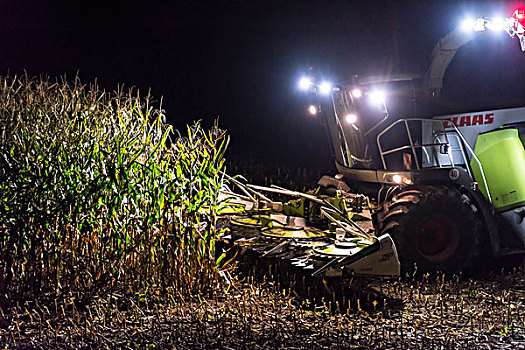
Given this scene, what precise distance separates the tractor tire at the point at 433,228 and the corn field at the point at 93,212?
6.17 ft

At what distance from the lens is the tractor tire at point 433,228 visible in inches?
263

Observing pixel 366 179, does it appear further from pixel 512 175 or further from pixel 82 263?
pixel 82 263

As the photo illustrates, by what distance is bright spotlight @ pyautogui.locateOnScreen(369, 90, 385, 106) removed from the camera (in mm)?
7301

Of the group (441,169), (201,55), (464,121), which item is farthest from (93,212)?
(201,55)

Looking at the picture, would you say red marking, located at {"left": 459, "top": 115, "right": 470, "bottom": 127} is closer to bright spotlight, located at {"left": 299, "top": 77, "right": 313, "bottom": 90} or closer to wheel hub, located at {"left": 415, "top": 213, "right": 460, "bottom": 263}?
wheel hub, located at {"left": 415, "top": 213, "right": 460, "bottom": 263}

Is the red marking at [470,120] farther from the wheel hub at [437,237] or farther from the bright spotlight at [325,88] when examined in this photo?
the bright spotlight at [325,88]

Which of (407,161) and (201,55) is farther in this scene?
(201,55)

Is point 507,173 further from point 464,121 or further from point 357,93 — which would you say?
point 357,93

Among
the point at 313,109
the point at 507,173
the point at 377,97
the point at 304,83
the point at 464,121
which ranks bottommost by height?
the point at 507,173

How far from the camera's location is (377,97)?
24.0 ft

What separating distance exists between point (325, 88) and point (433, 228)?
82.4 inches

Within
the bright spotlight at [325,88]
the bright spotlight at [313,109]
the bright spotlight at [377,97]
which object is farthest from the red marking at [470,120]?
the bright spotlight at [313,109]

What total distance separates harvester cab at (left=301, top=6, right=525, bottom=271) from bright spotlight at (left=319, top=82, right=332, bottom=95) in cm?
11

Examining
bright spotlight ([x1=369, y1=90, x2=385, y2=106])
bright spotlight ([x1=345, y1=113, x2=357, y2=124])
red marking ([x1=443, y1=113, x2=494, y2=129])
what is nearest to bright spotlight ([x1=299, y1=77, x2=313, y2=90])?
bright spotlight ([x1=345, y1=113, x2=357, y2=124])
